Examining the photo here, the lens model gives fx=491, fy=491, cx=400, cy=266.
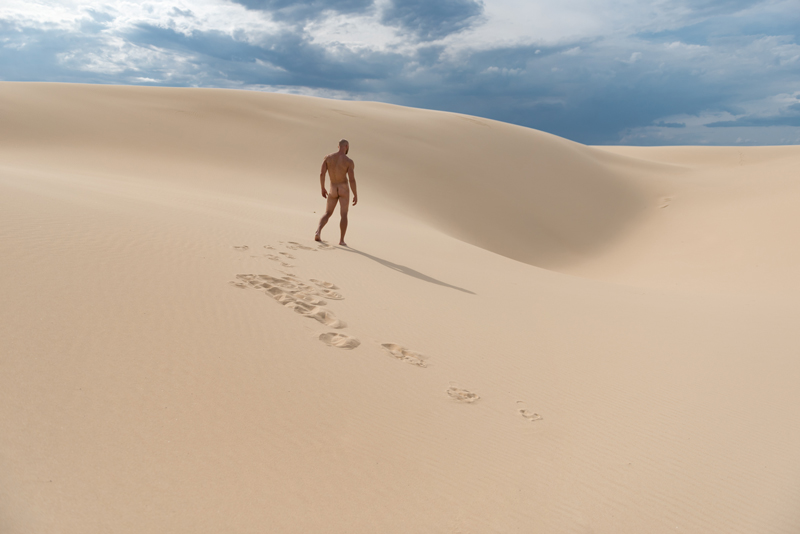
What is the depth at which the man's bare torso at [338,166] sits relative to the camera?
8.02m

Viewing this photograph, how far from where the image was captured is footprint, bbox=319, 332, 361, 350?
4312mm

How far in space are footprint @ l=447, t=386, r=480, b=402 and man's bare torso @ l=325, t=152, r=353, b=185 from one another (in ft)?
16.2

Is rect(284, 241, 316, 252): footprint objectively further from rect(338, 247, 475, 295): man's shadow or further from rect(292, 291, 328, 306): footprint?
rect(292, 291, 328, 306): footprint

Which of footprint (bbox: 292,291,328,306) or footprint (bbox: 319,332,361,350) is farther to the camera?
footprint (bbox: 292,291,328,306)

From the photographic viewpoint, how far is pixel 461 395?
12.9ft

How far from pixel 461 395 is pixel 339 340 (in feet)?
3.92

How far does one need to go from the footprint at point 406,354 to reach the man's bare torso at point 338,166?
4.23 metres

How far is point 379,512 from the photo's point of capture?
256cm

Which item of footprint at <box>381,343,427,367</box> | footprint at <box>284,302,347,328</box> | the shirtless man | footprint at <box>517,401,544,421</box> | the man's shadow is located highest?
→ the shirtless man

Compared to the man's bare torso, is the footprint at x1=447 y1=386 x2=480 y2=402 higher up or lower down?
lower down

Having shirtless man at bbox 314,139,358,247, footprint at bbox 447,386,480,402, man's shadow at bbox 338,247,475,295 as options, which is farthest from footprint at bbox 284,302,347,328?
shirtless man at bbox 314,139,358,247

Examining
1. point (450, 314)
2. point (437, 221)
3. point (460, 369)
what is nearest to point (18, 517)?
point (460, 369)

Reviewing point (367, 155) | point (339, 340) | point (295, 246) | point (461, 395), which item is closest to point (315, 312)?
point (339, 340)

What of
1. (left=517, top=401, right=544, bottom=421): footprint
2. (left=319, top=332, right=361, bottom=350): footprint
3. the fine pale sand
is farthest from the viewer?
(left=319, top=332, right=361, bottom=350): footprint
